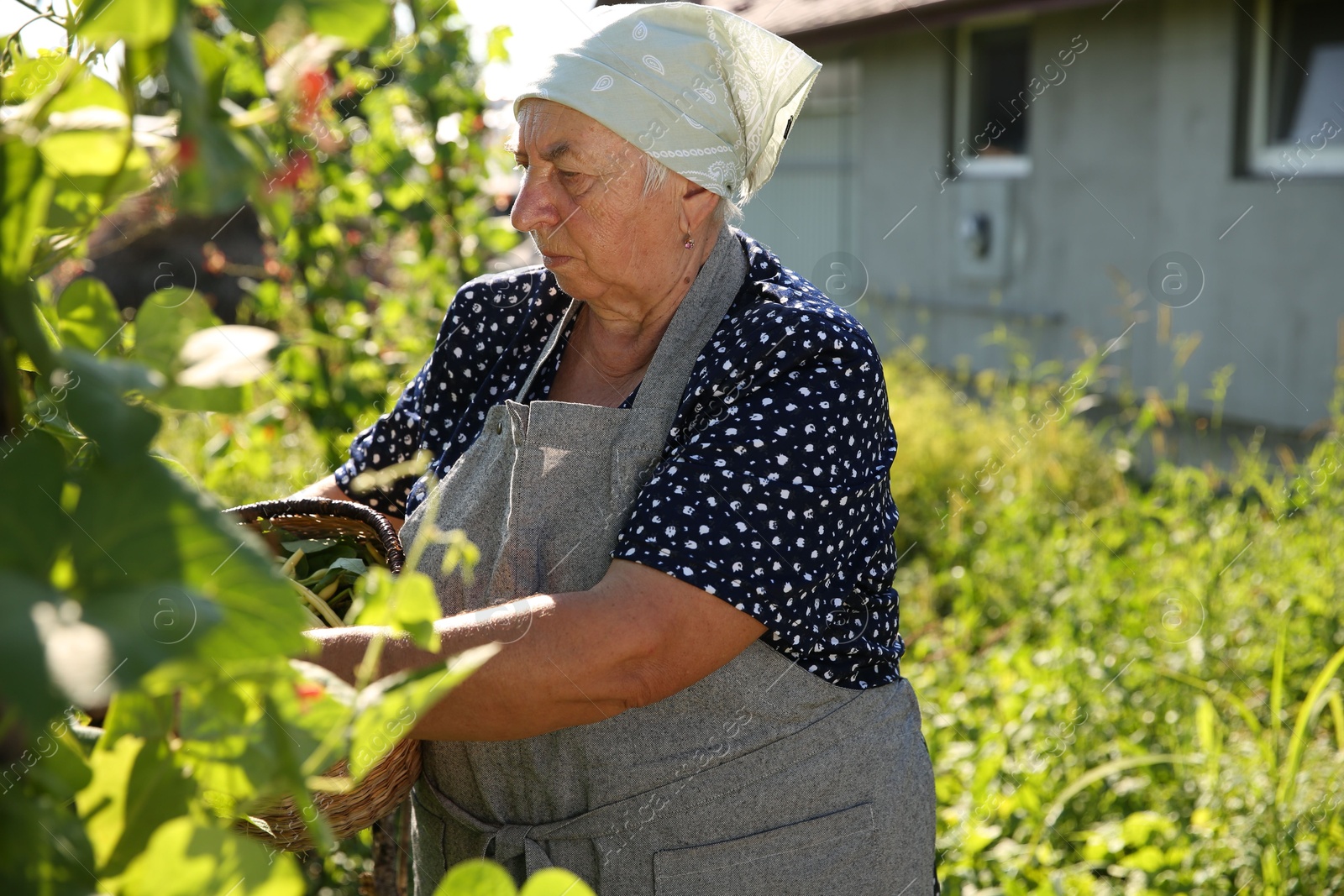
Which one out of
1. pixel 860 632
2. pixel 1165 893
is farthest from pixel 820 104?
pixel 860 632

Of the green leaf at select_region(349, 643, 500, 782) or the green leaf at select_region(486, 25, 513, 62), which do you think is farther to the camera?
the green leaf at select_region(486, 25, 513, 62)

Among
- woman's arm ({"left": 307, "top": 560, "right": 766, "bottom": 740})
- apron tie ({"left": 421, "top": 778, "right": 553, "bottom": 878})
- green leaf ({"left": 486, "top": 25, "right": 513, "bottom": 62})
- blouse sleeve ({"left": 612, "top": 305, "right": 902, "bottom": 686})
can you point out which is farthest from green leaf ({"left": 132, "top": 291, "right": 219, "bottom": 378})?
green leaf ({"left": 486, "top": 25, "right": 513, "bottom": 62})

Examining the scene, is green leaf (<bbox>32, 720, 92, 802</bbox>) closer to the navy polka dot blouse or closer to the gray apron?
the navy polka dot blouse

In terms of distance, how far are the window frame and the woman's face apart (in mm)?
6517

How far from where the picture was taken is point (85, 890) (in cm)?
44

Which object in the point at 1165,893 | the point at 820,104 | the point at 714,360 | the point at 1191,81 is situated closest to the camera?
the point at 714,360

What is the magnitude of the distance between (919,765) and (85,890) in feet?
4.92

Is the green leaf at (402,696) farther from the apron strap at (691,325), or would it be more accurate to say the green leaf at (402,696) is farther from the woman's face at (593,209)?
the woman's face at (593,209)

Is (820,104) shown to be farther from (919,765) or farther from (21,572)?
(21,572)

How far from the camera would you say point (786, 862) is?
64.3 inches

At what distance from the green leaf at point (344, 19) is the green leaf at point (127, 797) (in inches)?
12.0

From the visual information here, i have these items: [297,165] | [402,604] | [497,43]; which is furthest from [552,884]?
[497,43]

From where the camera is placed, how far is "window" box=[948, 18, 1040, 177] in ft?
25.5

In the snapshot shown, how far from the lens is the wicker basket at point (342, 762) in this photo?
3.74 ft
